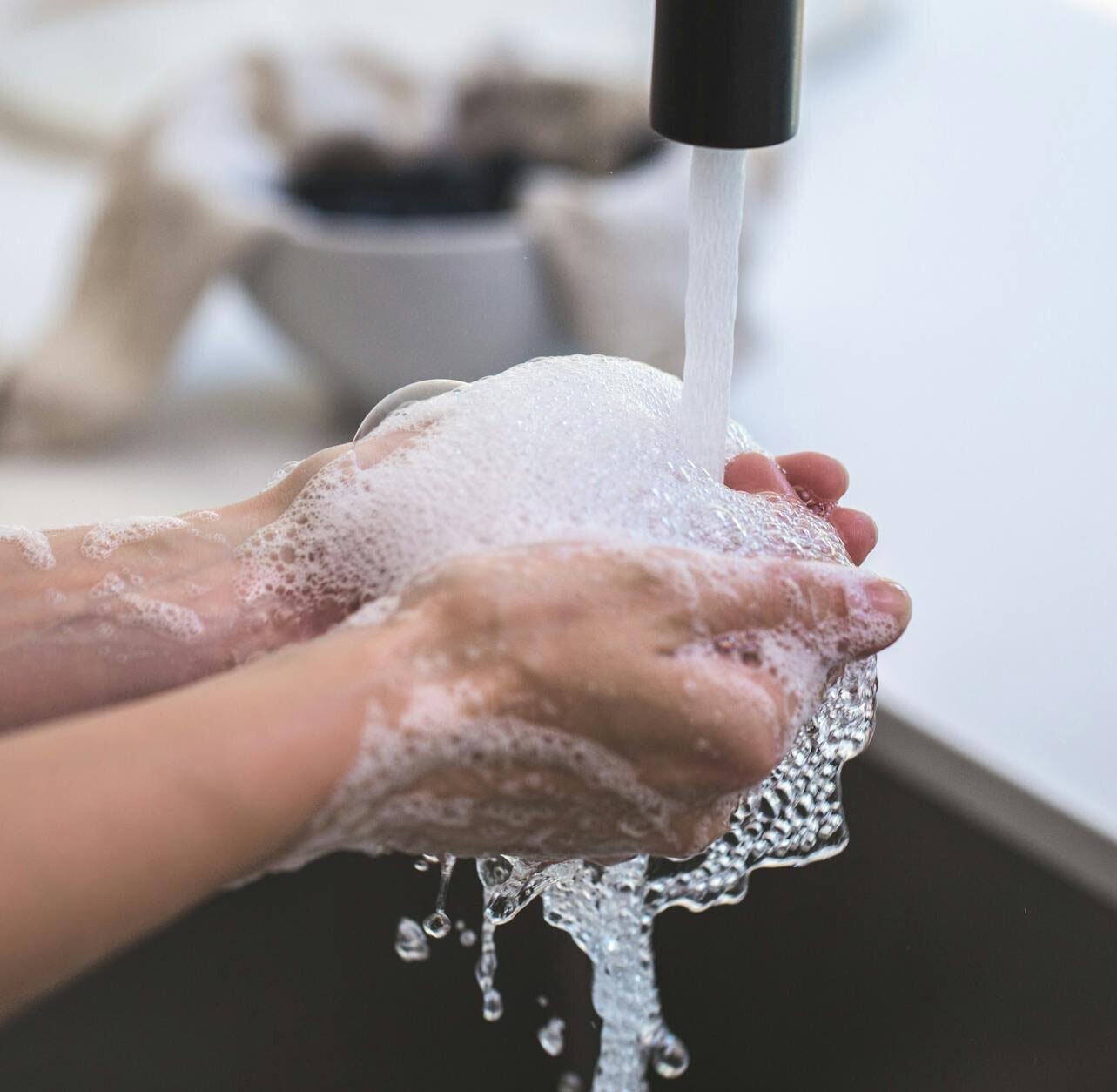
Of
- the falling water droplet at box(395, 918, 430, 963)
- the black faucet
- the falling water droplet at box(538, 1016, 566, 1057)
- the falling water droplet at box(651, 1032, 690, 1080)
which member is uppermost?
the black faucet

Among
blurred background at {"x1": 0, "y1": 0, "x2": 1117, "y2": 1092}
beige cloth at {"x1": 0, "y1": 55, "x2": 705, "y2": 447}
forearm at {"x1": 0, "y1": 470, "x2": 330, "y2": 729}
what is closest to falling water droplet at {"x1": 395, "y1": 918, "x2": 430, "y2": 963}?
blurred background at {"x1": 0, "y1": 0, "x2": 1117, "y2": 1092}

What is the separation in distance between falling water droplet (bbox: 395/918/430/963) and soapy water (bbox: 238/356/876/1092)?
0.34ft

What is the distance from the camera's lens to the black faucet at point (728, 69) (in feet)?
0.93

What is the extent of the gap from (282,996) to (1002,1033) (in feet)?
0.97

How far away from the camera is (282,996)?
627 millimetres

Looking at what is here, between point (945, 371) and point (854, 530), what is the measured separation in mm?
351

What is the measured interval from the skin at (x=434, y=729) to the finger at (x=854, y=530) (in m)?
0.08

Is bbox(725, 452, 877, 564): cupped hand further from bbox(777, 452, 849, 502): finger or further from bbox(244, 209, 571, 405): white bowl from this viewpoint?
bbox(244, 209, 571, 405): white bowl

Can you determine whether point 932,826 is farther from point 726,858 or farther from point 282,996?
point 282,996

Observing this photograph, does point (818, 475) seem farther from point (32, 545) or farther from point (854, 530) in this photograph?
point (32, 545)

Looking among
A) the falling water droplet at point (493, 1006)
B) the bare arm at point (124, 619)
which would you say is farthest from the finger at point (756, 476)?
the falling water droplet at point (493, 1006)

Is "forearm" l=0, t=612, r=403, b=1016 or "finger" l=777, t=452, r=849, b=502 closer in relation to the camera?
"forearm" l=0, t=612, r=403, b=1016

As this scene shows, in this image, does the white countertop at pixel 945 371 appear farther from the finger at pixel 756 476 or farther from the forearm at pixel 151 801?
the forearm at pixel 151 801

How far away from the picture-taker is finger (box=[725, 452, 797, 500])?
1.40 feet
